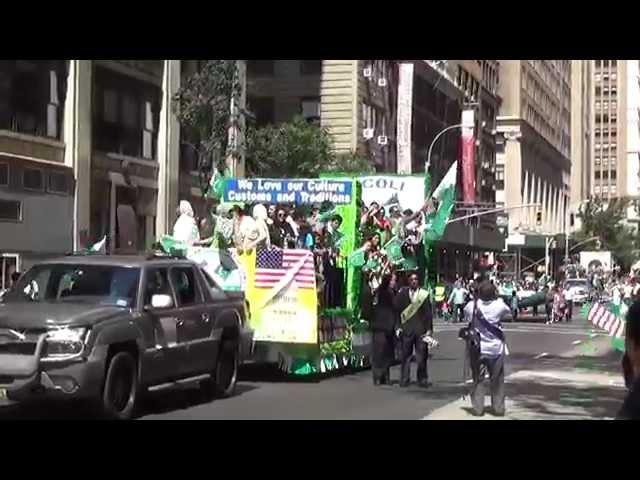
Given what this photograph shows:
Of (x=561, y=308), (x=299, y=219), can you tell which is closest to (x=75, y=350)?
(x=299, y=219)

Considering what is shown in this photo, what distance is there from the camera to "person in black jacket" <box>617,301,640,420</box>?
14.0 ft

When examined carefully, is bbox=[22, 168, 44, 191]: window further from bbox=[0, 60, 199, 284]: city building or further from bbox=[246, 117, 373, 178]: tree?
bbox=[246, 117, 373, 178]: tree

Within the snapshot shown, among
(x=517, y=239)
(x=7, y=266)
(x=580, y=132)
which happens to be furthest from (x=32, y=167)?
(x=580, y=132)

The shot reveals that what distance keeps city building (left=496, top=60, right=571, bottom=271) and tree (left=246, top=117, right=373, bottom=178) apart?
49.8m

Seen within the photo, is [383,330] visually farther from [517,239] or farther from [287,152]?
[517,239]

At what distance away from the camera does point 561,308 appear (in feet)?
140

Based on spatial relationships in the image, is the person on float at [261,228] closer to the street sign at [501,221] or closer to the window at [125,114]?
the window at [125,114]

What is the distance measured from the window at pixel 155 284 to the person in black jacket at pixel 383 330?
4.68 meters

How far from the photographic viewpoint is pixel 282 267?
53.1 feet

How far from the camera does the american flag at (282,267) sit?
1608 centimetres

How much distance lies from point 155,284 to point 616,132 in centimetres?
15283

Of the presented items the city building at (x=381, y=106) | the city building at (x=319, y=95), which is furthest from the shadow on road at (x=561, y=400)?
the city building at (x=319, y=95)

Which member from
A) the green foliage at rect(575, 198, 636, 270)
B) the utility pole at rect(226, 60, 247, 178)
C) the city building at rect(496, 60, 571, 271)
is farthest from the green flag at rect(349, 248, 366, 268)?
the green foliage at rect(575, 198, 636, 270)

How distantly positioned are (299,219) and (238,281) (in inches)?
104
